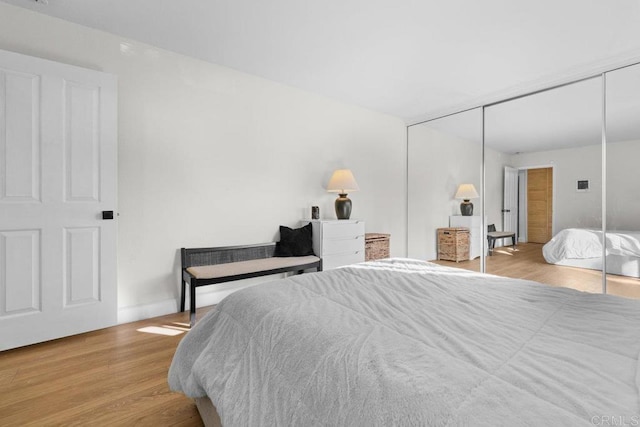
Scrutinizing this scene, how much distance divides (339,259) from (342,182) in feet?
3.10

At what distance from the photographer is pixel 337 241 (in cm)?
358

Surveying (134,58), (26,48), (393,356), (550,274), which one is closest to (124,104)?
(134,58)

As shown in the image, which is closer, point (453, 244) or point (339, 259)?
point (339, 259)

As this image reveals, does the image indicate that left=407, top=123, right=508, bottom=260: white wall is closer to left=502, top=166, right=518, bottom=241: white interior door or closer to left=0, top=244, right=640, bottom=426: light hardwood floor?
left=502, top=166, right=518, bottom=241: white interior door

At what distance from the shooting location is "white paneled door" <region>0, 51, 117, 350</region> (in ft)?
7.17

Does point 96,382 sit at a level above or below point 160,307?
below

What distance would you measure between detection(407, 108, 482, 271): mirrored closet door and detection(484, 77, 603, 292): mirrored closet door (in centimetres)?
18

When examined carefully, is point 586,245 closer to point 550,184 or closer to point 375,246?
point 550,184

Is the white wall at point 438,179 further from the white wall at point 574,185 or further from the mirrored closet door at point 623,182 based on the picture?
the mirrored closet door at point 623,182

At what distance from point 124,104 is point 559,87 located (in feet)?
14.5

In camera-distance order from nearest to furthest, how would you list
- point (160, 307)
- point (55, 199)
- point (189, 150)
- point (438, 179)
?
point (55, 199) → point (160, 307) → point (189, 150) → point (438, 179)

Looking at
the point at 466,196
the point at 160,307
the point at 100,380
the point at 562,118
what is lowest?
the point at 100,380

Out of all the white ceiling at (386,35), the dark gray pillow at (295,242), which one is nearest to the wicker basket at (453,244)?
the white ceiling at (386,35)

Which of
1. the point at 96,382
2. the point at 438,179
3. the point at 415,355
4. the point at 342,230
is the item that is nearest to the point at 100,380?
the point at 96,382
